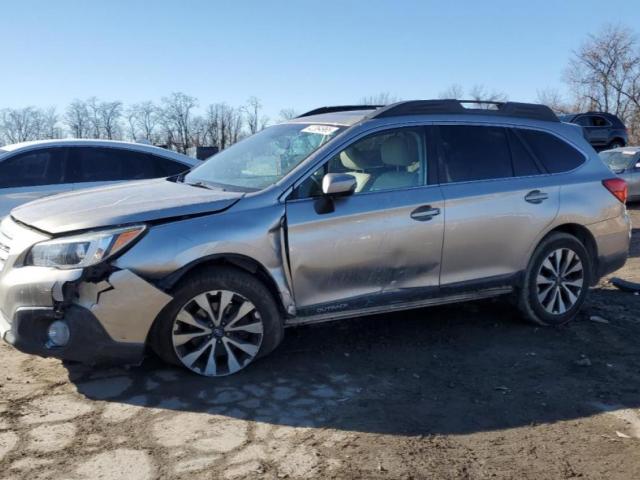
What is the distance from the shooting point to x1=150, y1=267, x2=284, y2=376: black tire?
3.99 meters

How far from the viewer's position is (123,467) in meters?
3.09

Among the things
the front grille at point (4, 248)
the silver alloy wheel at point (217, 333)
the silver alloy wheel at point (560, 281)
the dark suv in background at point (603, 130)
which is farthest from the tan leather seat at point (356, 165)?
the dark suv in background at point (603, 130)

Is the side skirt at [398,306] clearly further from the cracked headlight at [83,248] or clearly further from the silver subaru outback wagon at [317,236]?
the cracked headlight at [83,248]

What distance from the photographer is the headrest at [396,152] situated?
4.80 metres

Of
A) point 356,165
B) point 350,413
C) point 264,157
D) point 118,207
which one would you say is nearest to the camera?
point 350,413

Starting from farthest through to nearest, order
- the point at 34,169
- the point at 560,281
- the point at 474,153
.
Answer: the point at 34,169 → the point at 560,281 → the point at 474,153

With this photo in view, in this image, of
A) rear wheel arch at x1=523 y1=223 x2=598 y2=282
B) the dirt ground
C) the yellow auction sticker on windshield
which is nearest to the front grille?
the dirt ground

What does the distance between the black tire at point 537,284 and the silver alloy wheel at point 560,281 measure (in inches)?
0.9

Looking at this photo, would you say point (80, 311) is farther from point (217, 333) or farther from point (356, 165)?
point (356, 165)

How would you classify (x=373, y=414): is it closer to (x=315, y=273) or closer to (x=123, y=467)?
(x=315, y=273)

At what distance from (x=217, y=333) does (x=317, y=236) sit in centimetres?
93

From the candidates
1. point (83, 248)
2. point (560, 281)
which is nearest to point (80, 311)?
point (83, 248)

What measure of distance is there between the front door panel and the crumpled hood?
580mm

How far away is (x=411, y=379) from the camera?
168 inches
